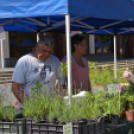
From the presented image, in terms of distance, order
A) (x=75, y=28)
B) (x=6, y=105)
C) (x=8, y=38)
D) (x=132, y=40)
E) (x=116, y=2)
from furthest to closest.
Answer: (x=132, y=40) < (x=8, y=38) < (x=75, y=28) < (x=116, y=2) < (x=6, y=105)

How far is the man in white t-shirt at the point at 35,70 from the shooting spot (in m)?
3.12

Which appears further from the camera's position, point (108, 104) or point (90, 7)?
point (90, 7)

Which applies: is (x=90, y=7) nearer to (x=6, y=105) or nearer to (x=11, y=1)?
(x=11, y=1)

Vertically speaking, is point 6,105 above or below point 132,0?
below

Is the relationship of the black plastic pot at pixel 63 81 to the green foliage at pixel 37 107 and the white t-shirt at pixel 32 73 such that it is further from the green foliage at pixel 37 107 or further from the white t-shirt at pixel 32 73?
the green foliage at pixel 37 107

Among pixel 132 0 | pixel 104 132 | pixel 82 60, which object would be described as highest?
pixel 132 0

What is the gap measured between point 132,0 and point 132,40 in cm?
2300

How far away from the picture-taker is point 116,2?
338cm

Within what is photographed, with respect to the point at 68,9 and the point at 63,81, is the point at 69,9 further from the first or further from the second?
the point at 63,81

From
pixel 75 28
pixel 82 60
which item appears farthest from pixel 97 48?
pixel 82 60

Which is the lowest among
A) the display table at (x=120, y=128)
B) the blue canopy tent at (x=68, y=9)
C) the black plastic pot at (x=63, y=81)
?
the display table at (x=120, y=128)

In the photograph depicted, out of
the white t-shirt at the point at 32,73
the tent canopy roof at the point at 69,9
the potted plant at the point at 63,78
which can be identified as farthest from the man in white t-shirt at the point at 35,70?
the tent canopy roof at the point at 69,9

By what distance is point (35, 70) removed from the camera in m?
3.18

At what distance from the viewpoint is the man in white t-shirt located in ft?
10.2
